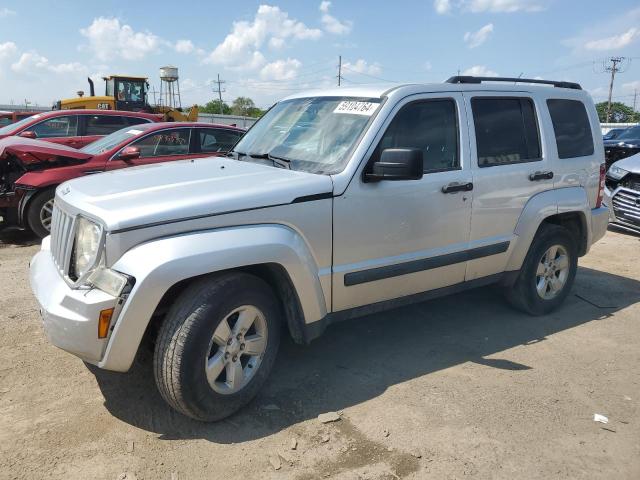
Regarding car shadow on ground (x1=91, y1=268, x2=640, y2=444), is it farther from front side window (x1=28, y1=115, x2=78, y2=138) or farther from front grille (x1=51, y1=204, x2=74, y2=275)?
front side window (x1=28, y1=115, x2=78, y2=138)

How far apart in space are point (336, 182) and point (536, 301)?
2548mm

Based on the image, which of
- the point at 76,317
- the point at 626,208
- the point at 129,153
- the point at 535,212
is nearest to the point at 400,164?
the point at 535,212

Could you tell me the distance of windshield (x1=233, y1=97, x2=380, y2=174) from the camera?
11.8 feet

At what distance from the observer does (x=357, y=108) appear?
3795 mm

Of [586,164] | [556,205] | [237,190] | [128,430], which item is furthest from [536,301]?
[128,430]

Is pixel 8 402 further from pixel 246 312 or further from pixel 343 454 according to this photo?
pixel 343 454

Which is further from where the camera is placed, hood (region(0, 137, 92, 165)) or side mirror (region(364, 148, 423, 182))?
hood (region(0, 137, 92, 165))

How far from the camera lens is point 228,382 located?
10.3 feet

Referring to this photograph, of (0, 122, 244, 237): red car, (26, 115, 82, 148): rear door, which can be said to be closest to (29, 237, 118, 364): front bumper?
(0, 122, 244, 237): red car

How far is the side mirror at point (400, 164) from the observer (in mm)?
3301

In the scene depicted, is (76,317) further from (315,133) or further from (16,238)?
(16,238)

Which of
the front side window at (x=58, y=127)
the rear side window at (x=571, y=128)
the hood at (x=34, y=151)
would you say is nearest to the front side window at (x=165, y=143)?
the hood at (x=34, y=151)

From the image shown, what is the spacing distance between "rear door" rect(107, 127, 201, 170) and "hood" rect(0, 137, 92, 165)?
22.2 inches

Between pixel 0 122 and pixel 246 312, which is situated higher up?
pixel 0 122
